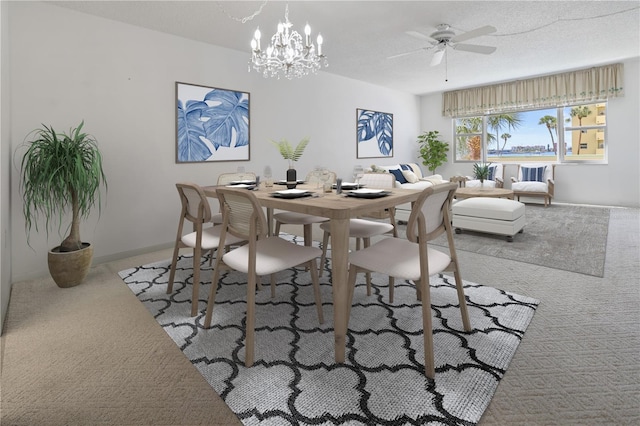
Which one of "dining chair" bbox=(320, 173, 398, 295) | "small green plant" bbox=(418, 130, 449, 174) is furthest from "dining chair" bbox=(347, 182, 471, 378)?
"small green plant" bbox=(418, 130, 449, 174)

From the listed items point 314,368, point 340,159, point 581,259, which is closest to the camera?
point 314,368

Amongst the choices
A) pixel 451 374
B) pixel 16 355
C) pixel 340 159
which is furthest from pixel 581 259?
pixel 16 355

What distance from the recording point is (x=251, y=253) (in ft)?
5.31

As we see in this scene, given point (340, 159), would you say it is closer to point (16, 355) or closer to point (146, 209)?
point (146, 209)

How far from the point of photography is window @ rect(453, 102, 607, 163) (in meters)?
6.14

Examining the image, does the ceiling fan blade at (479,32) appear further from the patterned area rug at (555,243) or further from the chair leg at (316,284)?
the chair leg at (316,284)

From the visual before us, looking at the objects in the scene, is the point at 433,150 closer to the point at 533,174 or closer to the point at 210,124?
the point at 533,174

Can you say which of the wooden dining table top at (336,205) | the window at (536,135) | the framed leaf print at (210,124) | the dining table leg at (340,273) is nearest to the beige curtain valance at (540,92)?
the window at (536,135)

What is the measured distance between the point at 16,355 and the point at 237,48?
370cm

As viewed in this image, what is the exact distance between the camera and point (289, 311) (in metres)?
2.12

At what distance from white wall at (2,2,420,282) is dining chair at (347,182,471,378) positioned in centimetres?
275

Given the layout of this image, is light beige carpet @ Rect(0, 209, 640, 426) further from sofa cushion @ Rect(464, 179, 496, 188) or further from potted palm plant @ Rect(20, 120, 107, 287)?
sofa cushion @ Rect(464, 179, 496, 188)

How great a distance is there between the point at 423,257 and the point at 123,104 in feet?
10.7

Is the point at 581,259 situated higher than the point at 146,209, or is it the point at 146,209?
the point at 146,209
